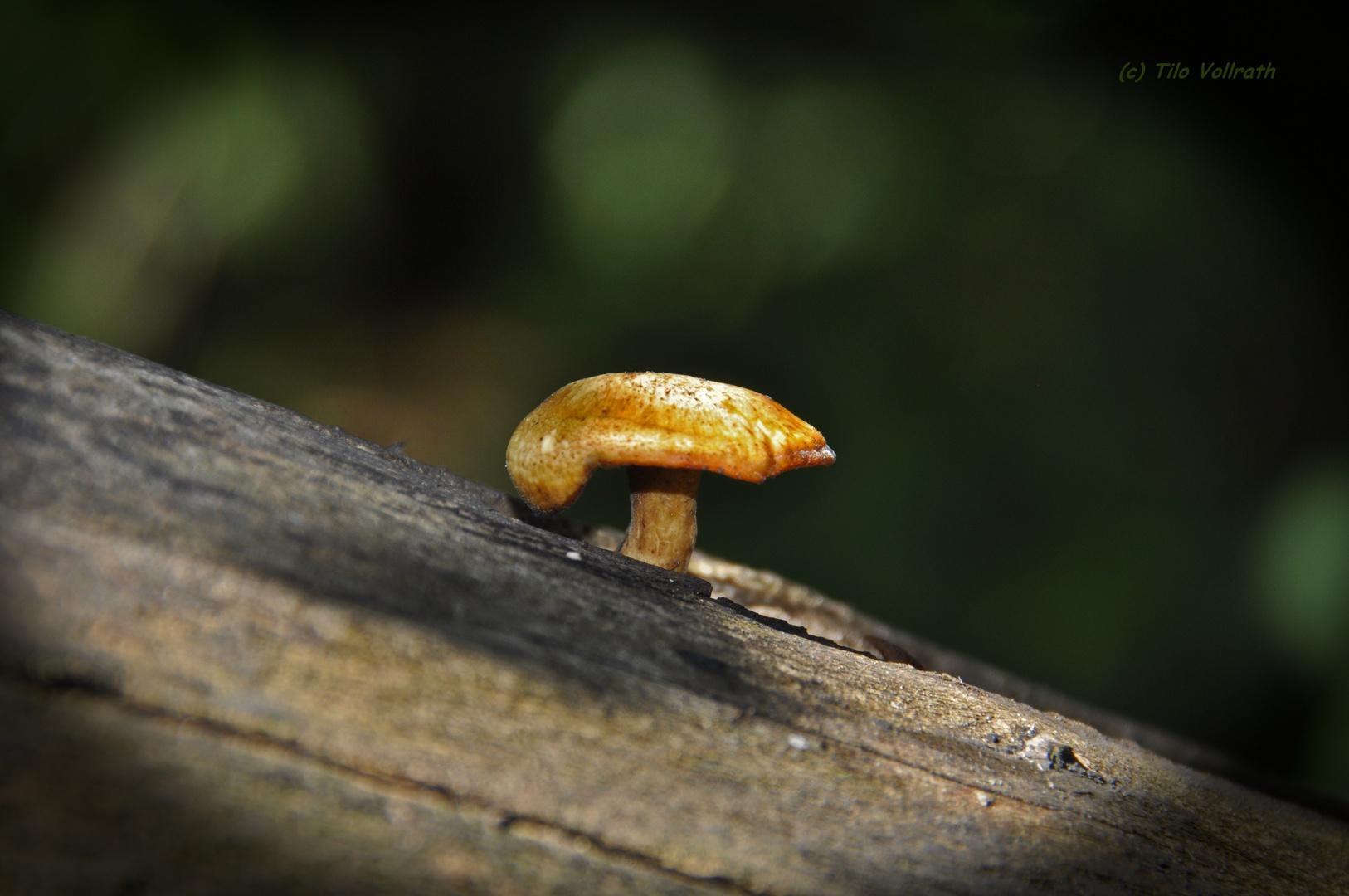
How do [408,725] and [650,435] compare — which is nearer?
[408,725]

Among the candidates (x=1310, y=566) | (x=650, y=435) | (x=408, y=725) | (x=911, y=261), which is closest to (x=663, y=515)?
(x=650, y=435)

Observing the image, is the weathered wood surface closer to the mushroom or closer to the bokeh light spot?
the mushroom

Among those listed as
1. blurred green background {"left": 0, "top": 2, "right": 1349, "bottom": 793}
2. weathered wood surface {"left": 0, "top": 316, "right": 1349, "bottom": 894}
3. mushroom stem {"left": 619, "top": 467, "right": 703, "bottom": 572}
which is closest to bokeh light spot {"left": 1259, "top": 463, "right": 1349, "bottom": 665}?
blurred green background {"left": 0, "top": 2, "right": 1349, "bottom": 793}

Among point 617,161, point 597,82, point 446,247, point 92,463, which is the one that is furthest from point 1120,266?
point 92,463

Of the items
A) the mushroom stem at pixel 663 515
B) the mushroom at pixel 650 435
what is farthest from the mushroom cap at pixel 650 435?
the mushroom stem at pixel 663 515

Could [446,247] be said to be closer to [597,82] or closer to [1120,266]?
[597,82]

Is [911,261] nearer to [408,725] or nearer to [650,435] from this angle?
[650,435]

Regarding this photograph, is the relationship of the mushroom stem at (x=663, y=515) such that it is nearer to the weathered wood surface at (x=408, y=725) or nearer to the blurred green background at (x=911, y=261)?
the weathered wood surface at (x=408, y=725)
